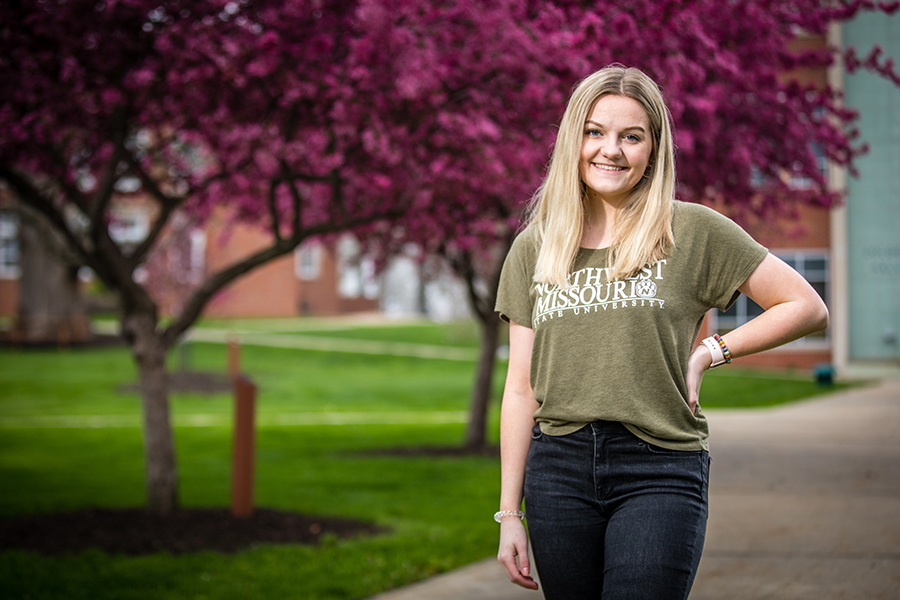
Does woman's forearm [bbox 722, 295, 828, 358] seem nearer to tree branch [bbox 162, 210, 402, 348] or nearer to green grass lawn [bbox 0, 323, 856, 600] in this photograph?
green grass lawn [bbox 0, 323, 856, 600]

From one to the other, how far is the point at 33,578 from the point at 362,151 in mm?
3401

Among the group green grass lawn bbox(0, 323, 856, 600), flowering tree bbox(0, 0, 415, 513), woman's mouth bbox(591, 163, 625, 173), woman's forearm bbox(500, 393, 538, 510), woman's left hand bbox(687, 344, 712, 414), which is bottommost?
green grass lawn bbox(0, 323, 856, 600)

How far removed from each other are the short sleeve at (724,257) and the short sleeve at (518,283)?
1.45ft

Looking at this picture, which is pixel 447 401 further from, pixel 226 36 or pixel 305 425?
pixel 226 36

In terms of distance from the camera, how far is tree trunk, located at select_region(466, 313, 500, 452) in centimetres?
1011

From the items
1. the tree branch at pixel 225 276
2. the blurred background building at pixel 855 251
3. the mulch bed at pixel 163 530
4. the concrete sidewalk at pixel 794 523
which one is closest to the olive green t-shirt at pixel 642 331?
the concrete sidewalk at pixel 794 523

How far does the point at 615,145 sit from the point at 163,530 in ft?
16.1

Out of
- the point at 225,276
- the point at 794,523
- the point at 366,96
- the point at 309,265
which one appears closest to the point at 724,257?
the point at 366,96

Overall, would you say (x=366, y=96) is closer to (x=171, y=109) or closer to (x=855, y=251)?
(x=171, y=109)

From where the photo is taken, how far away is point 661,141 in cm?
242

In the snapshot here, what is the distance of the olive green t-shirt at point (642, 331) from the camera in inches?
89.6

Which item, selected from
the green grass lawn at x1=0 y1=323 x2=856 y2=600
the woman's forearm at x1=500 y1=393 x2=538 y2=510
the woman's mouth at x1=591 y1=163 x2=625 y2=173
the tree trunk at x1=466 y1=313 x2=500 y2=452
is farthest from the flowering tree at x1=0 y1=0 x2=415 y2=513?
the woman's forearm at x1=500 y1=393 x2=538 y2=510

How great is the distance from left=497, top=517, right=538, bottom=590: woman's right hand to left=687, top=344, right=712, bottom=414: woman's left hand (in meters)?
0.54

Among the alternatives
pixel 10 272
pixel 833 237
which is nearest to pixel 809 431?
pixel 833 237
